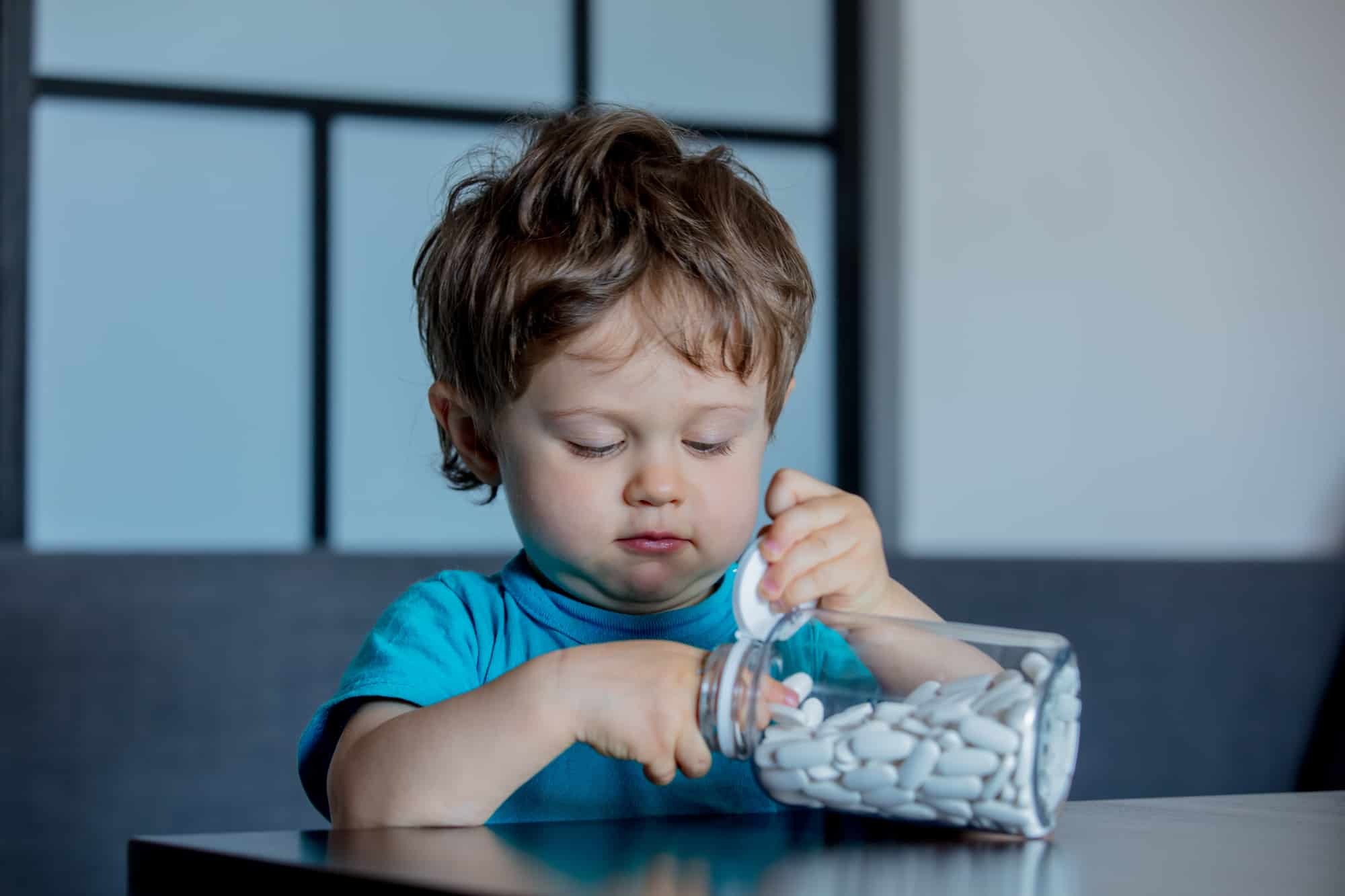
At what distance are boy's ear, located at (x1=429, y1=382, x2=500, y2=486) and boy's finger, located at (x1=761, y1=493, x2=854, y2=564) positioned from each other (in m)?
0.23

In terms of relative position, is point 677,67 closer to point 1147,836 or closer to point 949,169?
point 949,169

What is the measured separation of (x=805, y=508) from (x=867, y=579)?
5cm

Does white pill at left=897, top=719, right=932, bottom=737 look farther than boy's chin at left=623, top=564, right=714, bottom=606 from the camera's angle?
No

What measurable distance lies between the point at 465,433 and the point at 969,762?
45cm

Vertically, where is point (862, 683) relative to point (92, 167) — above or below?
below

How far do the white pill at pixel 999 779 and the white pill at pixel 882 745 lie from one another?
0.09 ft

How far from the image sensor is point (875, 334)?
2584mm

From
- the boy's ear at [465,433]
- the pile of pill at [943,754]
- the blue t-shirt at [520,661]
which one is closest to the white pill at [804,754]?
the pile of pill at [943,754]

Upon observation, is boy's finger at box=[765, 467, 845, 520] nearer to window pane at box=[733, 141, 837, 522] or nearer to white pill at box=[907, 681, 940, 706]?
white pill at box=[907, 681, 940, 706]

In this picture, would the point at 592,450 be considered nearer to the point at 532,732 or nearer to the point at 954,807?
the point at 532,732

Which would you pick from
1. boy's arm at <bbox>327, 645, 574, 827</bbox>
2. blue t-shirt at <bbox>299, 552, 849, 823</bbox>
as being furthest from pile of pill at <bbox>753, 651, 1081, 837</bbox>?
blue t-shirt at <bbox>299, 552, 849, 823</bbox>

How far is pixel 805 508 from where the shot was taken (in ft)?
2.19

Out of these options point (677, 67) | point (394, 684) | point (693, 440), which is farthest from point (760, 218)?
point (677, 67)

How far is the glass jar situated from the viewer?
0.48 meters
